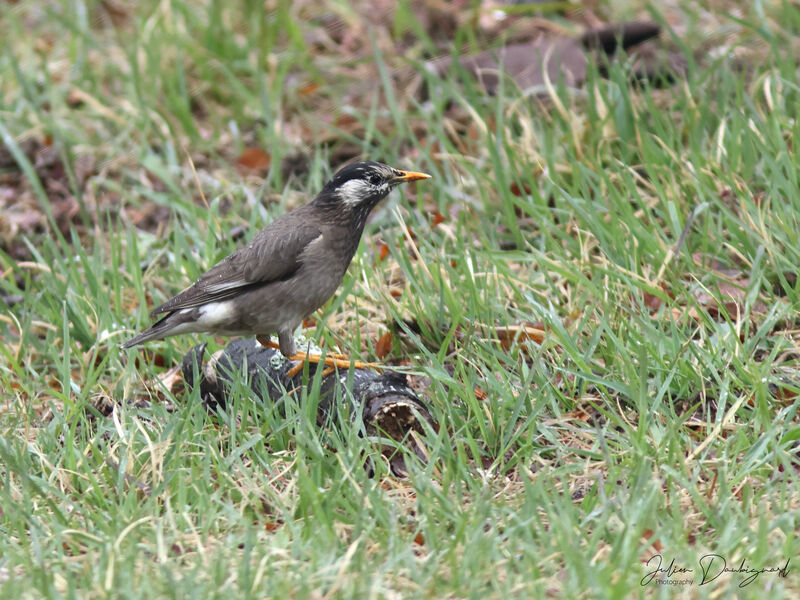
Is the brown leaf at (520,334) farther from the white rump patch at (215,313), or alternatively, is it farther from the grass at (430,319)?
the white rump patch at (215,313)

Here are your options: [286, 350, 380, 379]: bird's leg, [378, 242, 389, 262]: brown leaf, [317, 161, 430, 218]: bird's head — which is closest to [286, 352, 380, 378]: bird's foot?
[286, 350, 380, 379]: bird's leg


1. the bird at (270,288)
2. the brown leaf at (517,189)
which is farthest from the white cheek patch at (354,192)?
the brown leaf at (517,189)

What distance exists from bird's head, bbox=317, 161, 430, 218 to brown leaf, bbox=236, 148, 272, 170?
85.5 inches

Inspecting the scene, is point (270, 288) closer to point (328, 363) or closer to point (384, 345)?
point (328, 363)

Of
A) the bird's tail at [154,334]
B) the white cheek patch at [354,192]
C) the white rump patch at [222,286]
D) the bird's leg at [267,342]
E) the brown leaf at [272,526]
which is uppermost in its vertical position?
the white cheek patch at [354,192]

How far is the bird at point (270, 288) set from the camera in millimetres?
5191

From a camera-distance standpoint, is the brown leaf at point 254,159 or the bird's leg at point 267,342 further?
the brown leaf at point 254,159

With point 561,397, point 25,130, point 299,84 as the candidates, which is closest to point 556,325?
point 561,397

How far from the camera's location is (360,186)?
560cm

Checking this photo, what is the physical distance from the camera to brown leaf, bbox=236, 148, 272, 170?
7711 millimetres

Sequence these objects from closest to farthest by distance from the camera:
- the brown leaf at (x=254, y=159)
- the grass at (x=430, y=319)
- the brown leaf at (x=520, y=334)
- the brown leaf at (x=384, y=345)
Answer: the grass at (x=430, y=319) → the brown leaf at (x=520, y=334) → the brown leaf at (x=384, y=345) → the brown leaf at (x=254, y=159)

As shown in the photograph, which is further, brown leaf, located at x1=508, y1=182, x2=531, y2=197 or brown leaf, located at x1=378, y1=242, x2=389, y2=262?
brown leaf, located at x1=508, y1=182, x2=531, y2=197

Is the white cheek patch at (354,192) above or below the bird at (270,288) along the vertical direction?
above

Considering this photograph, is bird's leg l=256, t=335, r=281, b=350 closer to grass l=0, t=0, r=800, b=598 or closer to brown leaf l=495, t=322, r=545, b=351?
grass l=0, t=0, r=800, b=598
